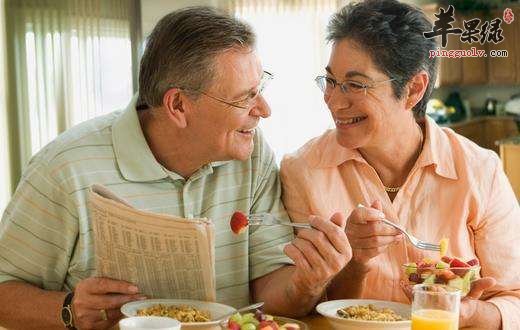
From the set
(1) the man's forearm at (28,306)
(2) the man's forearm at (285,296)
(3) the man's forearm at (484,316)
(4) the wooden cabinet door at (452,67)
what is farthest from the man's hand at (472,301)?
(4) the wooden cabinet door at (452,67)

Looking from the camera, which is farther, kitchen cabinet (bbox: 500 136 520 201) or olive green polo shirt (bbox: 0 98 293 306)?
kitchen cabinet (bbox: 500 136 520 201)

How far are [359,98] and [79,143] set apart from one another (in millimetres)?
685

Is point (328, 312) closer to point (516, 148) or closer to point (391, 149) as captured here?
point (391, 149)

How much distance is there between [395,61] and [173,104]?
0.56 metres

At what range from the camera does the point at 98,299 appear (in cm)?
172

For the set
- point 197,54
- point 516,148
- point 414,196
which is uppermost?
point 197,54

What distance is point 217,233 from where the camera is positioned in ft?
6.58

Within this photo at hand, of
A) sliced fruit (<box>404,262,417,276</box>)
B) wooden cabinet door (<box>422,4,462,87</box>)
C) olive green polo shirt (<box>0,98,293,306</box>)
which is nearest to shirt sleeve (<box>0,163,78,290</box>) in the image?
olive green polo shirt (<box>0,98,293,306</box>)

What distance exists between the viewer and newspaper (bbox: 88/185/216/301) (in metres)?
1.65

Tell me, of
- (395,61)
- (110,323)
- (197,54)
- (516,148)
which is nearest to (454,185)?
(395,61)

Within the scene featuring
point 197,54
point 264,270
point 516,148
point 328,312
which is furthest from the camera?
point 516,148

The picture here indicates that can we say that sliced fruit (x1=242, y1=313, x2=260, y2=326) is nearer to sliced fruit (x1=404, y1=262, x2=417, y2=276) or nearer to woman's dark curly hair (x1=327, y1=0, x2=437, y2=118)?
sliced fruit (x1=404, y1=262, x2=417, y2=276)

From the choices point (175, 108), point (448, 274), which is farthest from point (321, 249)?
point (175, 108)

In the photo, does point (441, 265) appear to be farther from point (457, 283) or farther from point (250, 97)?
point (250, 97)
